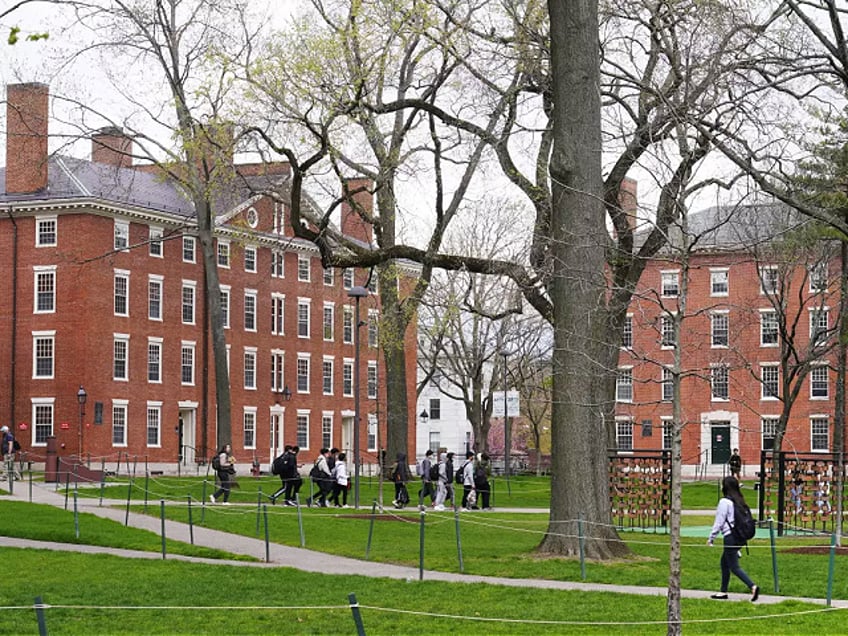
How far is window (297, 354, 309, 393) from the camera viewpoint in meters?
81.4

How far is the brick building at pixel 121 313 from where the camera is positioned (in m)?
65.2

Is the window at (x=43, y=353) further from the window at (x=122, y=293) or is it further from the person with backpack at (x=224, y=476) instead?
the person with backpack at (x=224, y=476)

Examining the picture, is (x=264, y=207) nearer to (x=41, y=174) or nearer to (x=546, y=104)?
(x=41, y=174)

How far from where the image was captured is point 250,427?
76.4m

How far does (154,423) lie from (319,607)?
5416 cm

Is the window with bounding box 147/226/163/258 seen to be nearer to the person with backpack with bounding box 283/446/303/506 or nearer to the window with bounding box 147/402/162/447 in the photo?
the window with bounding box 147/402/162/447

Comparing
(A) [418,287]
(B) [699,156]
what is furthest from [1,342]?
(B) [699,156]

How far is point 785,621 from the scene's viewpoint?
17312 mm

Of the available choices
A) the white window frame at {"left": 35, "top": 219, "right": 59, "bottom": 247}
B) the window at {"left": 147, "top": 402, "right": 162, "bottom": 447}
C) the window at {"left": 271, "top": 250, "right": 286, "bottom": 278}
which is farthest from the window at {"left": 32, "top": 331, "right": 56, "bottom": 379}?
the window at {"left": 271, "top": 250, "right": 286, "bottom": 278}

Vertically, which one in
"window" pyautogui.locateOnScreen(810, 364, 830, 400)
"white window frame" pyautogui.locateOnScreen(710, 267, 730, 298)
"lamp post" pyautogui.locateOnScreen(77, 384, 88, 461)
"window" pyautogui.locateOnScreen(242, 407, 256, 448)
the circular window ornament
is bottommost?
"window" pyautogui.locateOnScreen(242, 407, 256, 448)

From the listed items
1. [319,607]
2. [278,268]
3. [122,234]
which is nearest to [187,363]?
[122,234]

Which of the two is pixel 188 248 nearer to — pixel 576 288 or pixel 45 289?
pixel 45 289

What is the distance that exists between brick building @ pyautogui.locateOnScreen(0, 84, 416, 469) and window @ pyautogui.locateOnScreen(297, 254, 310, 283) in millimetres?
2533

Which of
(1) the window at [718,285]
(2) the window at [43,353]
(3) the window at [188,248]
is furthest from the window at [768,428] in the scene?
(2) the window at [43,353]
